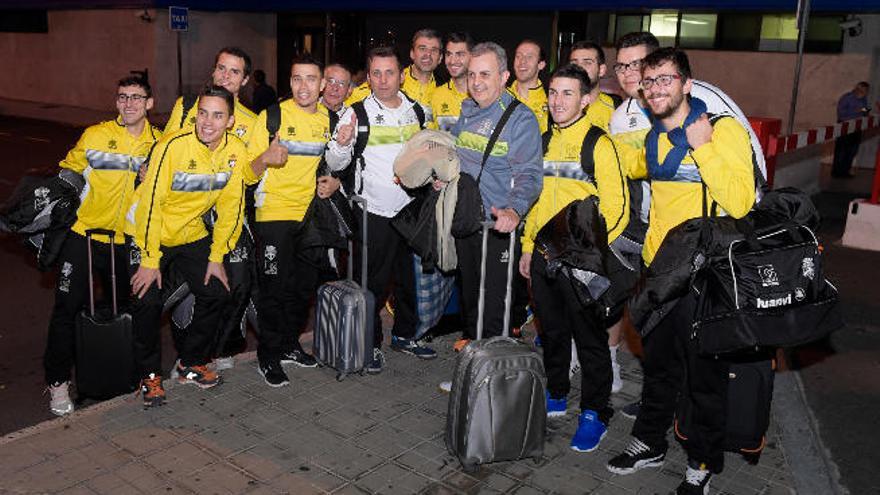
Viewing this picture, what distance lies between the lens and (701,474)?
4246 mm

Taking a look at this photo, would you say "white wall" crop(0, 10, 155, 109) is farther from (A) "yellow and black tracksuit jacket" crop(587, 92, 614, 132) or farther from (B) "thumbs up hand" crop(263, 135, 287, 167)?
A: (A) "yellow and black tracksuit jacket" crop(587, 92, 614, 132)

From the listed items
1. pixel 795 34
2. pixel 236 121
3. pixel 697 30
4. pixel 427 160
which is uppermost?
pixel 697 30

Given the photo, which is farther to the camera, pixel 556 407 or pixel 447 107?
pixel 447 107

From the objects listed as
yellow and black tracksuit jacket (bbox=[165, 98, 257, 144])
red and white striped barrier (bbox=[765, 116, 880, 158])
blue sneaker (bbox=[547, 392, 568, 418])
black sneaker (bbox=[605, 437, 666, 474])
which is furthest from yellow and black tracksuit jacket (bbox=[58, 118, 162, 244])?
red and white striped barrier (bbox=[765, 116, 880, 158])

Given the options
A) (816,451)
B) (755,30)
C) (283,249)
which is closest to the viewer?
(816,451)

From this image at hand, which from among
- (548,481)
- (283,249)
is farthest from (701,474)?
(283,249)

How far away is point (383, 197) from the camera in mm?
5648

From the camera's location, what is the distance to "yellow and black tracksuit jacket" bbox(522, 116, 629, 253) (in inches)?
180

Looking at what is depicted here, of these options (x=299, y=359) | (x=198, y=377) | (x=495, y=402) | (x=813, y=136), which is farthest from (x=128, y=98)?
(x=813, y=136)

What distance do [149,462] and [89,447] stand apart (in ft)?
1.36

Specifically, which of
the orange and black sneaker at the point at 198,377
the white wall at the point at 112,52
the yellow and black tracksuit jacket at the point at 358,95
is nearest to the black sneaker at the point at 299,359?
the orange and black sneaker at the point at 198,377

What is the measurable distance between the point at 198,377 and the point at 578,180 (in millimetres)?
2849

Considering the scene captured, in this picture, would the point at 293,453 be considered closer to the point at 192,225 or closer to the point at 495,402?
the point at 495,402

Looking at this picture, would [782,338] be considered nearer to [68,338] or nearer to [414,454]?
[414,454]
